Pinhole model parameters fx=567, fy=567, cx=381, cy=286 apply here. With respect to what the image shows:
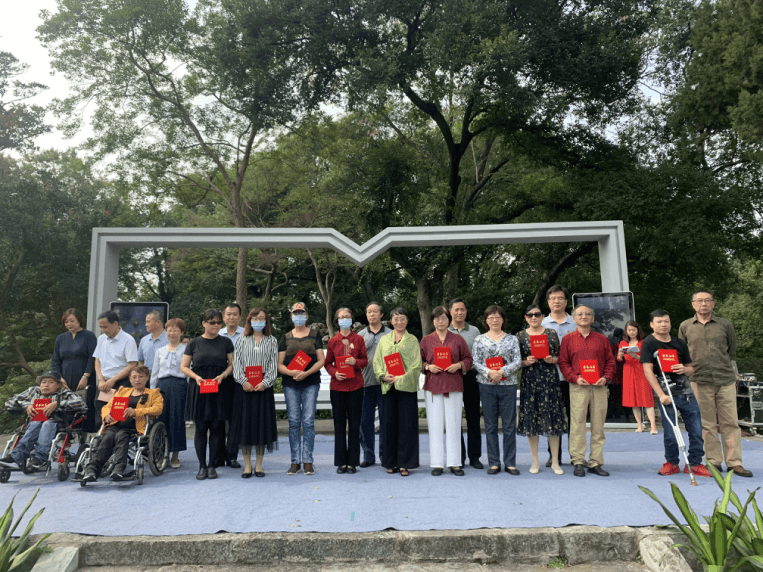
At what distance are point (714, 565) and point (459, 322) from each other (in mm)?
3348

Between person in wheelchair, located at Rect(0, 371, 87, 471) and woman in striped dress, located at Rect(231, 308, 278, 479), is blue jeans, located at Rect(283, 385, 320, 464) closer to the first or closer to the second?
woman in striped dress, located at Rect(231, 308, 278, 479)

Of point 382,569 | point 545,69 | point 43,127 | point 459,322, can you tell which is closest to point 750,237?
point 545,69

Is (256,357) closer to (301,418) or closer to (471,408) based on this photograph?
(301,418)

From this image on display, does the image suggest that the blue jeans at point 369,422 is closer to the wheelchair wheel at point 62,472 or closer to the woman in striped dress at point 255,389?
the woman in striped dress at point 255,389

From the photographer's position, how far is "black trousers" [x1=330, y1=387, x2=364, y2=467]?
5719mm

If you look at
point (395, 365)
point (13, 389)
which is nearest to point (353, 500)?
point (395, 365)

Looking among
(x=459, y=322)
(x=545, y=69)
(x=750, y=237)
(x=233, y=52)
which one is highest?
(x=233, y=52)

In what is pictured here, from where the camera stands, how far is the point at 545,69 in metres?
14.2

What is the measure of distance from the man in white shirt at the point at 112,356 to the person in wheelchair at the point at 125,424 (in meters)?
0.45

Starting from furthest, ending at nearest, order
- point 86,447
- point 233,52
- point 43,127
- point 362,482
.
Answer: point 43,127 < point 233,52 < point 86,447 < point 362,482

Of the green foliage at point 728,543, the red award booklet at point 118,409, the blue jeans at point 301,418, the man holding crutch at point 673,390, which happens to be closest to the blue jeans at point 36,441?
the red award booklet at point 118,409

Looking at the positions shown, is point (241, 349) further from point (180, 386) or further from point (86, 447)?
point (86, 447)

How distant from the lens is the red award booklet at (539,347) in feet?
18.5

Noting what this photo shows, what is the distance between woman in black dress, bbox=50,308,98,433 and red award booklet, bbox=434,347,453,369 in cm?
390
